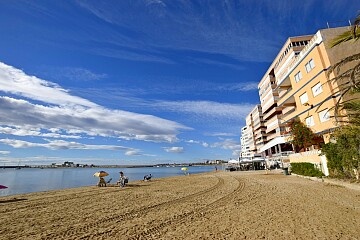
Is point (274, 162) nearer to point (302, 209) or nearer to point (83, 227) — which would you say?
point (302, 209)

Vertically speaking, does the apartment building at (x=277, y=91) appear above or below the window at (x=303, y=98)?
above

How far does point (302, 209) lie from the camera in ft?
34.5

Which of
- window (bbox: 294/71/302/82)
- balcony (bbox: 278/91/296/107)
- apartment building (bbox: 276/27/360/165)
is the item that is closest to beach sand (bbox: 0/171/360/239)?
apartment building (bbox: 276/27/360/165)

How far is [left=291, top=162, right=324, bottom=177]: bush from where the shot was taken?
22333 mm

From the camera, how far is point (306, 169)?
24719 mm

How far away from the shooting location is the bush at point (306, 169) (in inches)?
879

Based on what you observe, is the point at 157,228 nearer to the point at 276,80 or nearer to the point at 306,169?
the point at 306,169

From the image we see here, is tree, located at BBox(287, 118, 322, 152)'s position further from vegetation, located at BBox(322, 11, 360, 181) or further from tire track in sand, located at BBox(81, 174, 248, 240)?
tire track in sand, located at BBox(81, 174, 248, 240)

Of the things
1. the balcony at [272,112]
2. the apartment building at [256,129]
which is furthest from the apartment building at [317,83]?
the apartment building at [256,129]

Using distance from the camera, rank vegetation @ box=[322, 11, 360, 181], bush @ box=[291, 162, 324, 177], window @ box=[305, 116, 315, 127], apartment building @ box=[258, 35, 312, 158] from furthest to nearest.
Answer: apartment building @ box=[258, 35, 312, 158]
window @ box=[305, 116, 315, 127]
bush @ box=[291, 162, 324, 177]
vegetation @ box=[322, 11, 360, 181]

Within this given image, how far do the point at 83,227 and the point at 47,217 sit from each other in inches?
135

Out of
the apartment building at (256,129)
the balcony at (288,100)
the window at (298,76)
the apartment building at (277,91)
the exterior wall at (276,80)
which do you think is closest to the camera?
the window at (298,76)

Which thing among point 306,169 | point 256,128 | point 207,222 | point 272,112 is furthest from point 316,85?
point 256,128

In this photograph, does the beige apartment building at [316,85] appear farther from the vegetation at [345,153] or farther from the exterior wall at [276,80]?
the exterior wall at [276,80]
